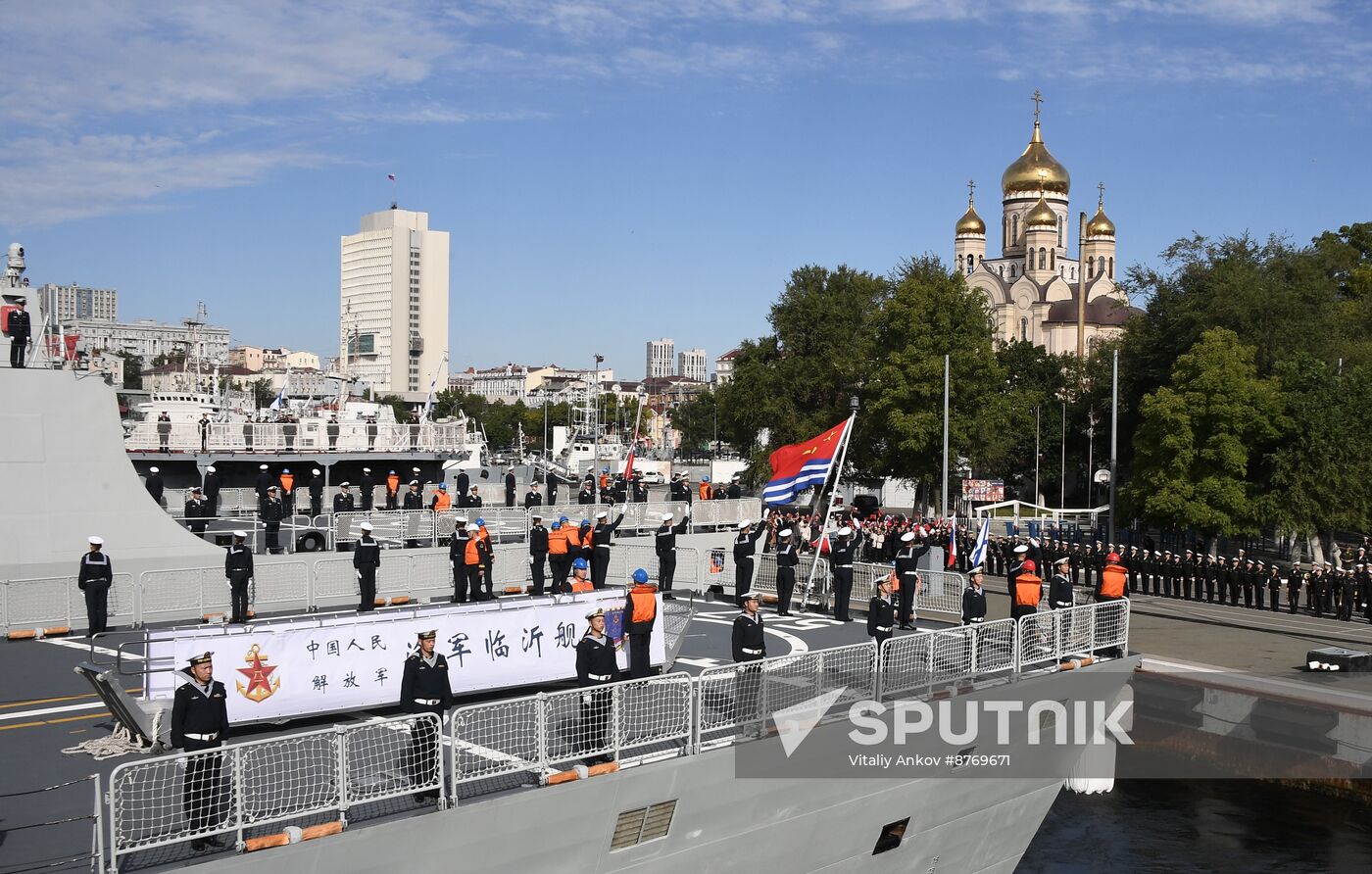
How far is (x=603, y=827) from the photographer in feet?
28.9

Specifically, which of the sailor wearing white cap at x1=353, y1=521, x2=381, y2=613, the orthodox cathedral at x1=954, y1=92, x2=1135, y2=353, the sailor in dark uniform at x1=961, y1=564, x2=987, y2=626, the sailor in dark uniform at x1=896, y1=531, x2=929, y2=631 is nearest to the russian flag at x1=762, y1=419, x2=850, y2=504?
the sailor in dark uniform at x1=896, y1=531, x2=929, y2=631

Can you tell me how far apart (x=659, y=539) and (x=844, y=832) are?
31.4 ft

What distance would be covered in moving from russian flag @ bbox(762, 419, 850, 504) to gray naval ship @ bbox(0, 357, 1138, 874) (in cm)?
245

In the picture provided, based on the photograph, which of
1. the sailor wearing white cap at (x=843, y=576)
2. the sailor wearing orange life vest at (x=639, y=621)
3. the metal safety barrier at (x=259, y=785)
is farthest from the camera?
the sailor wearing white cap at (x=843, y=576)

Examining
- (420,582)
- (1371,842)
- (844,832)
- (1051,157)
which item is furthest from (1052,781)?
(1051,157)

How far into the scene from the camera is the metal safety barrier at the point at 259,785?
711 cm

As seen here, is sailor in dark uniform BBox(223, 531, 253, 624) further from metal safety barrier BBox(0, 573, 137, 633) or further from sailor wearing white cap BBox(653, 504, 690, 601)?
sailor wearing white cap BBox(653, 504, 690, 601)

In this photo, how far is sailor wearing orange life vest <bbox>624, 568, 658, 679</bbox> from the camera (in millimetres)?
12203

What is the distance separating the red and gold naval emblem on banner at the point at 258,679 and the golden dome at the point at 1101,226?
112 meters

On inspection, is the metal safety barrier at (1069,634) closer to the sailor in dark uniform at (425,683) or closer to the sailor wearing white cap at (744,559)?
the sailor wearing white cap at (744,559)

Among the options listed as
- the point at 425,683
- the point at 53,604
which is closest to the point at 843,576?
the point at 425,683

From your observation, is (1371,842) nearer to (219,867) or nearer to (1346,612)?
(1346,612)

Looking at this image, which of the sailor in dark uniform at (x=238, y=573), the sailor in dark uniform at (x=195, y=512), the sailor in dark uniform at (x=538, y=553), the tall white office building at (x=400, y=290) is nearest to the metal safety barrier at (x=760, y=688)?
the sailor in dark uniform at (x=238, y=573)

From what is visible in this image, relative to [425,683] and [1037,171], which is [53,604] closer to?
[425,683]
